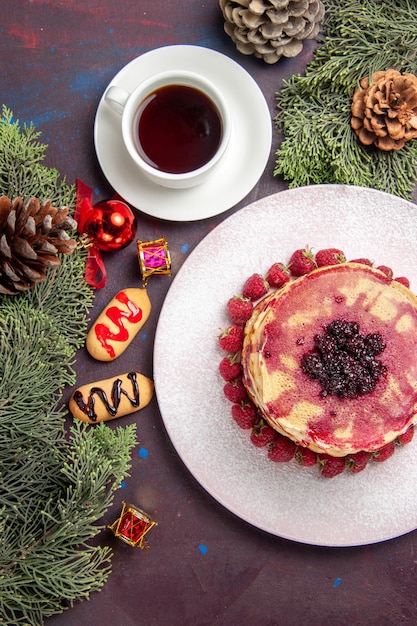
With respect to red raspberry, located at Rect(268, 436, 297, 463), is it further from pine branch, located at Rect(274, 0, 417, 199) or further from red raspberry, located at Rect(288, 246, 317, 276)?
pine branch, located at Rect(274, 0, 417, 199)

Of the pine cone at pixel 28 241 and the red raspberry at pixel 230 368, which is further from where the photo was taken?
the red raspberry at pixel 230 368

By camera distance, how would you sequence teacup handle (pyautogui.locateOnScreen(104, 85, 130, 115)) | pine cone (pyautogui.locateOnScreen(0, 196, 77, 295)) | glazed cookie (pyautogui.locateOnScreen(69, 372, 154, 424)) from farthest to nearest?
glazed cookie (pyautogui.locateOnScreen(69, 372, 154, 424))
teacup handle (pyautogui.locateOnScreen(104, 85, 130, 115))
pine cone (pyautogui.locateOnScreen(0, 196, 77, 295))

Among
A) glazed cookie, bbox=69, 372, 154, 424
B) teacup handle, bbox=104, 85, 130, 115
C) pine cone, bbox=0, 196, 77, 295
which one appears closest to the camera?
pine cone, bbox=0, 196, 77, 295

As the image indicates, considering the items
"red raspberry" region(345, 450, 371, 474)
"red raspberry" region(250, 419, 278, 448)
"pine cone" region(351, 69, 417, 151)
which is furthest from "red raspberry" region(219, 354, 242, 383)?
"pine cone" region(351, 69, 417, 151)

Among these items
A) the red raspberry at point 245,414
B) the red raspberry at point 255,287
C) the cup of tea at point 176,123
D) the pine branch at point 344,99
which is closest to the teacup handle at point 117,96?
the cup of tea at point 176,123

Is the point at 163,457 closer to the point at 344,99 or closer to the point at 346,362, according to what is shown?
the point at 346,362

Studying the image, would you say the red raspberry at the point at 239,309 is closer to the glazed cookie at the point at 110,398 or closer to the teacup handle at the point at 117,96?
the glazed cookie at the point at 110,398

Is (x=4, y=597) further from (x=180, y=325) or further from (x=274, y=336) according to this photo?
(x=274, y=336)
